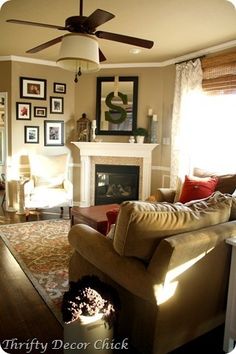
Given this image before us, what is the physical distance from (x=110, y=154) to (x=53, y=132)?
1.14 metres

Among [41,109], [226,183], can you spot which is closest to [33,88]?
[41,109]

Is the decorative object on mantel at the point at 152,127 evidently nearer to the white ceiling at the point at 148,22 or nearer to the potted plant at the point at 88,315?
the white ceiling at the point at 148,22

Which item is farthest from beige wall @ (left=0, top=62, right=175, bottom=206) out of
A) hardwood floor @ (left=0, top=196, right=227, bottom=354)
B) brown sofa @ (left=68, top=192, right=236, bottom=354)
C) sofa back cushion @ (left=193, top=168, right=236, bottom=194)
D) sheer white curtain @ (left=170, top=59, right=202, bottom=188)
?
brown sofa @ (left=68, top=192, right=236, bottom=354)

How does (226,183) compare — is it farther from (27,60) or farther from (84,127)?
(27,60)

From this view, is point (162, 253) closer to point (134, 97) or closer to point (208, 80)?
point (208, 80)

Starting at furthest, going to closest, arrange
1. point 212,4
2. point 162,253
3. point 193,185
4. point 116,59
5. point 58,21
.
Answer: point 116,59 → point 193,185 → point 58,21 → point 212,4 → point 162,253

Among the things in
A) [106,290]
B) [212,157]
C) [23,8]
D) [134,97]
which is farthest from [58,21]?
[106,290]

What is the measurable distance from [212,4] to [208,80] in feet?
4.74

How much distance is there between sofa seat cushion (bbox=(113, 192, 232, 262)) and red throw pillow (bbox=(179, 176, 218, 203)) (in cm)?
179

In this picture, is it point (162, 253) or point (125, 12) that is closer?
point (162, 253)

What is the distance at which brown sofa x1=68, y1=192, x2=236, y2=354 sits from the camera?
162 cm

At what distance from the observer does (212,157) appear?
445cm

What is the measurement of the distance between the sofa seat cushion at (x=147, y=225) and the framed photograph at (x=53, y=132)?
4048 millimetres

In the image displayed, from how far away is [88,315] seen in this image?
151cm
